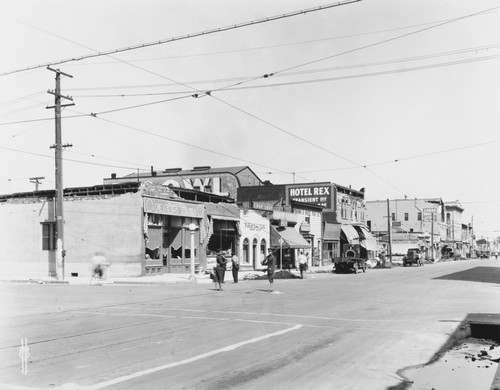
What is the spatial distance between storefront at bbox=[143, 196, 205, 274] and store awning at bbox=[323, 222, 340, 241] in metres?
23.6

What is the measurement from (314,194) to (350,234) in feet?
21.0

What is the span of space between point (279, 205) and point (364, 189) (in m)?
27.9

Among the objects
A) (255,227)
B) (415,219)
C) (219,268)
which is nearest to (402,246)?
(415,219)

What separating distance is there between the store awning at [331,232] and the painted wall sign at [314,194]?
374cm

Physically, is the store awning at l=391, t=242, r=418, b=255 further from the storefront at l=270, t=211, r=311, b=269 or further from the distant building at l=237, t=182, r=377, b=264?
the storefront at l=270, t=211, r=311, b=269

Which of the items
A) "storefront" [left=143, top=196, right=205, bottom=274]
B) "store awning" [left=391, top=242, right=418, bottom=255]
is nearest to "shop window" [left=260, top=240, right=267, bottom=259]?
"storefront" [left=143, top=196, right=205, bottom=274]

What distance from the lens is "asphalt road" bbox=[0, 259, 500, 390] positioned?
7.31 metres

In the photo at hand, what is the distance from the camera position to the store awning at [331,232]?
5819cm

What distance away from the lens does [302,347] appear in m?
9.62

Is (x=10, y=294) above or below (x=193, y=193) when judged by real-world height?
below

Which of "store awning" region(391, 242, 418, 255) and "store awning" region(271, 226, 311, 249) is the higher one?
"store awning" region(271, 226, 311, 249)

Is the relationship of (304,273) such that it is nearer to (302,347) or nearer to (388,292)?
(388,292)

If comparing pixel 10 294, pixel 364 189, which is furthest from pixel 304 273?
pixel 364 189

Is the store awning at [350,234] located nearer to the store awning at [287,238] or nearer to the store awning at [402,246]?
the store awning at [287,238]
